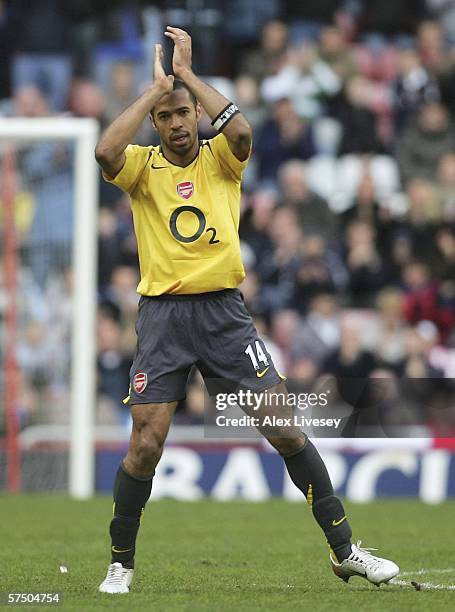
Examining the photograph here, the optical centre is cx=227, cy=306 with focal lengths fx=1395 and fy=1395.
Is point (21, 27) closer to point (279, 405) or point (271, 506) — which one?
point (271, 506)

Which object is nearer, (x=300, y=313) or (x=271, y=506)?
(x=271, y=506)

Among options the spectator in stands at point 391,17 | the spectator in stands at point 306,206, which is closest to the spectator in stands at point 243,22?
the spectator in stands at point 391,17

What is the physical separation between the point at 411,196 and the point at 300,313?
86.1 inches

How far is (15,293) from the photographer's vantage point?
1375cm

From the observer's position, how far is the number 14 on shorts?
6750 mm

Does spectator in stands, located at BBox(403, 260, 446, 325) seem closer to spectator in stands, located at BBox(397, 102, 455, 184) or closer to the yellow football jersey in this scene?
spectator in stands, located at BBox(397, 102, 455, 184)

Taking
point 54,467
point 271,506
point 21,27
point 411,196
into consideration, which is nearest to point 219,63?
point 21,27

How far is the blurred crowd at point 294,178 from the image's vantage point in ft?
45.4

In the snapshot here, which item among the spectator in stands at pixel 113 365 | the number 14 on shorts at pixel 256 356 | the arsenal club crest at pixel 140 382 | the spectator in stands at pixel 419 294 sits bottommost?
the spectator in stands at pixel 113 365

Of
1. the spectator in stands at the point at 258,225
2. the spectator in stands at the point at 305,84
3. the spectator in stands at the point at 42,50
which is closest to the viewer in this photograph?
the spectator in stands at the point at 258,225

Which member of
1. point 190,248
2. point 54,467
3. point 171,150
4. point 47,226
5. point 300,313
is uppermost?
point 171,150

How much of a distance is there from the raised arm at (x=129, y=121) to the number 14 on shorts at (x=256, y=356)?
3.65 feet

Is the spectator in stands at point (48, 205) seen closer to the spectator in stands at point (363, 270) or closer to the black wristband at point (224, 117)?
the spectator in stands at point (363, 270)

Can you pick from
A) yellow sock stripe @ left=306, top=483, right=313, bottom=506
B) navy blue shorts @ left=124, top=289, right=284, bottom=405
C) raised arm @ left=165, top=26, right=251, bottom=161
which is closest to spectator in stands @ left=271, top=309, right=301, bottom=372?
yellow sock stripe @ left=306, top=483, right=313, bottom=506
